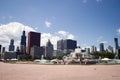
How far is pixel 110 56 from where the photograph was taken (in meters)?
136

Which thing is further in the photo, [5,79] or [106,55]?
[106,55]

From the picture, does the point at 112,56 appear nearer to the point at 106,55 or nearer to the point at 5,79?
the point at 106,55

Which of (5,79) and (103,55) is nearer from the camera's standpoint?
(5,79)

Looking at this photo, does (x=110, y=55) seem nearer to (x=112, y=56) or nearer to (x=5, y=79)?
(x=112, y=56)

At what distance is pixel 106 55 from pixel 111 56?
5.73 meters

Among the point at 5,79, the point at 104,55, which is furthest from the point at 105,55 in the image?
the point at 5,79

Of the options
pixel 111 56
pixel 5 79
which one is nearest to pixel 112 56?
pixel 111 56

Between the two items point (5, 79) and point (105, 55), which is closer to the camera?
point (5, 79)

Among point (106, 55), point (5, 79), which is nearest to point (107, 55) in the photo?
point (106, 55)

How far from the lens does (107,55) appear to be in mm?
134750

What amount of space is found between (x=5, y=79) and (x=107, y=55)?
12912 centimetres

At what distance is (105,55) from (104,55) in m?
0.84

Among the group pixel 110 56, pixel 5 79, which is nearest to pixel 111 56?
pixel 110 56

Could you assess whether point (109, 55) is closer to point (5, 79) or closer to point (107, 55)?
point (107, 55)
